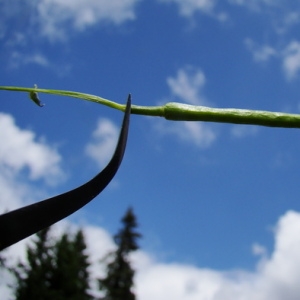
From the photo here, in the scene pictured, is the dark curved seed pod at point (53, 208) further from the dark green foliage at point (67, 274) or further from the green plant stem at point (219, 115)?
the dark green foliage at point (67, 274)

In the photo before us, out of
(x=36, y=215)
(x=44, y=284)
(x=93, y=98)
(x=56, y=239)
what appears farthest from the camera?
(x=56, y=239)

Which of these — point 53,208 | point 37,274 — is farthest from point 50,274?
point 53,208

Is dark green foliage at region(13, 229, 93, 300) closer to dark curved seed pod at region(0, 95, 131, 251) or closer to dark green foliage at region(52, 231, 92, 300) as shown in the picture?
dark green foliage at region(52, 231, 92, 300)

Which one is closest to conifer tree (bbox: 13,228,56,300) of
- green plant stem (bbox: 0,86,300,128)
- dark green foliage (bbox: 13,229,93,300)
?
dark green foliage (bbox: 13,229,93,300)

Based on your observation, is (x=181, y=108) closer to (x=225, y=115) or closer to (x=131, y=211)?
(x=225, y=115)

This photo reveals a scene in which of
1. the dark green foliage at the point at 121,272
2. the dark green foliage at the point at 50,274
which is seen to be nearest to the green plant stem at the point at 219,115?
the dark green foliage at the point at 50,274

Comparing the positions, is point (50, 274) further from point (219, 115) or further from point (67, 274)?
point (219, 115)

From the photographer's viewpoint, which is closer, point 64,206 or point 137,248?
point 64,206

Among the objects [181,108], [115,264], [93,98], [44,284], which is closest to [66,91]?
[93,98]
